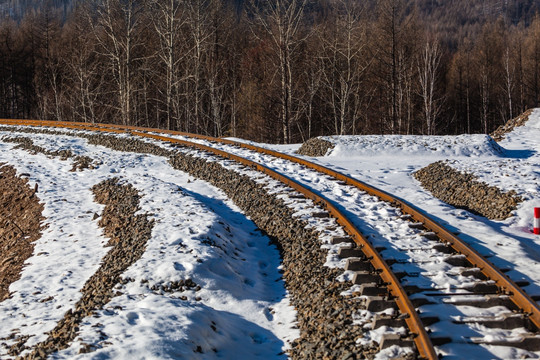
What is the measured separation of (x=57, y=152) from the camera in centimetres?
2081

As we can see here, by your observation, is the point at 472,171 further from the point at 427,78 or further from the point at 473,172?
the point at 427,78

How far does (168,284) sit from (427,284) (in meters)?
3.94

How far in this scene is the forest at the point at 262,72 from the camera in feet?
116

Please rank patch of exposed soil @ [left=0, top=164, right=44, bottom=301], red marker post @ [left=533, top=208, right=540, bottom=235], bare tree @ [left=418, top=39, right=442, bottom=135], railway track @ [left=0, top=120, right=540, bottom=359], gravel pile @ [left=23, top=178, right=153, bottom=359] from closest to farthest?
railway track @ [left=0, top=120, right=540, bottom=359]
gravel pile @ [left=23, top=178, right=153, bottom=359]
red marker post @ [left=533, top=208, right=540, bottom=235]
patch of exposed soil @ [left=0, top=164, right=44, bottom=301]
bare tree @ [left=418, top=39, right=442, bottom=135]

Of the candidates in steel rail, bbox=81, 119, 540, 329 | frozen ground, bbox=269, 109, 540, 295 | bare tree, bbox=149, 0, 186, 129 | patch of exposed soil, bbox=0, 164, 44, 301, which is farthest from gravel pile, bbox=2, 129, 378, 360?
bare tree, bbox=149, 0, 186, 129

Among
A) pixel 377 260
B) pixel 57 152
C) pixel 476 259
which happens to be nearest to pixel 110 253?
pixel 377 260

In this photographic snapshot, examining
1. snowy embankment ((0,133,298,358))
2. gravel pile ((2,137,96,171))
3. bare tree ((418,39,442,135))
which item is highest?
bare tree ((418,39,442,135))

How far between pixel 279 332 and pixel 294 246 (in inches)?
105

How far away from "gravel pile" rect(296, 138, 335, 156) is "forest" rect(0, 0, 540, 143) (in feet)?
30.9

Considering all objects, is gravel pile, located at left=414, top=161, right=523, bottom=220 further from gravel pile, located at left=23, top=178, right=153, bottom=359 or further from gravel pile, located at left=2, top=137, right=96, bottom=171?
gravel pile, located at left=2, top=137, right=96, bottom=171

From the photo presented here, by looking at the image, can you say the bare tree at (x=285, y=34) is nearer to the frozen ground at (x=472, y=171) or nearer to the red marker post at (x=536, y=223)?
the frozen ground at (x=472, y=171)

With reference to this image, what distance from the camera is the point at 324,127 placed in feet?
161

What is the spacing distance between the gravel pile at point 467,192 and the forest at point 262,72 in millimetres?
15571

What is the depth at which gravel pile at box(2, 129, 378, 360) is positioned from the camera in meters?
6.16
